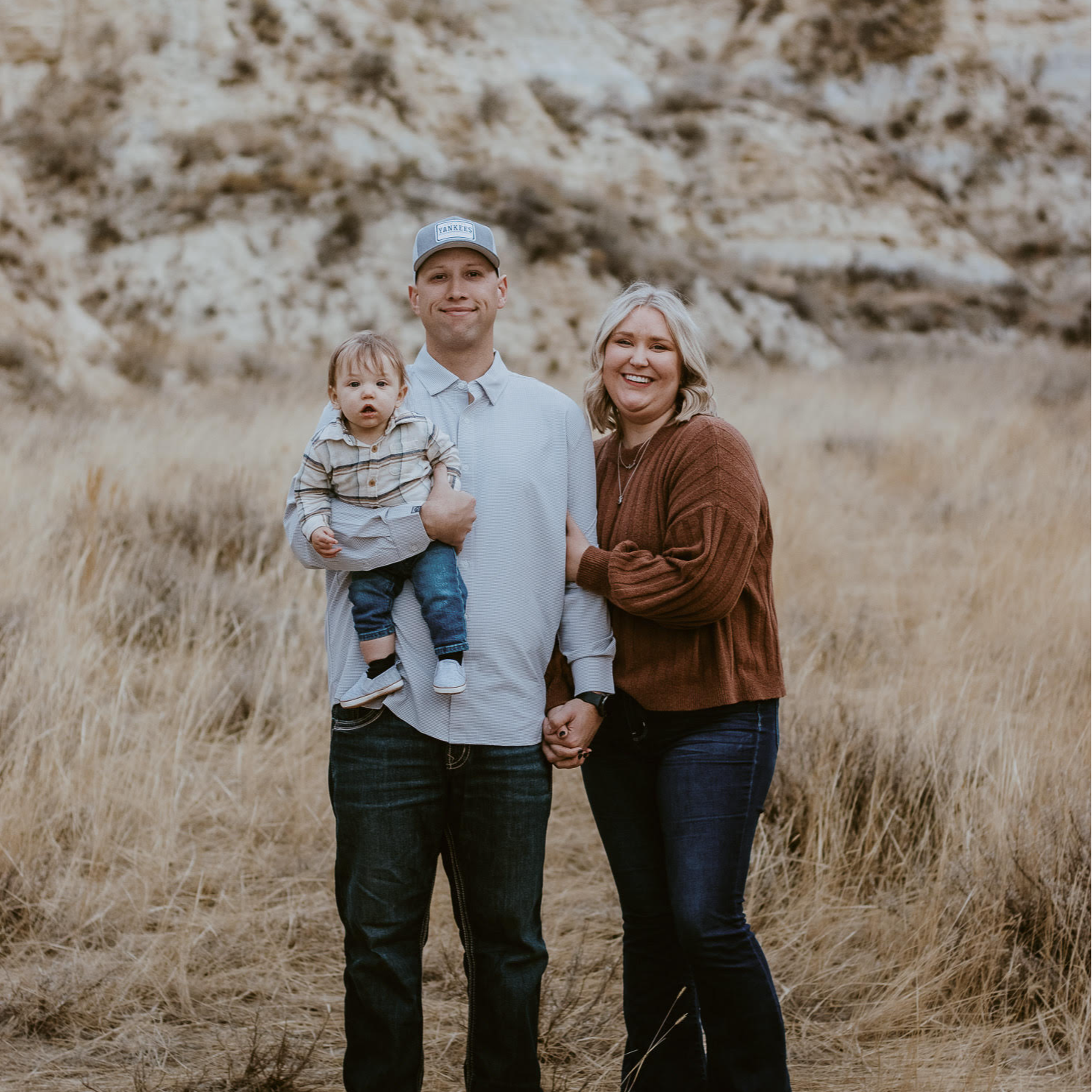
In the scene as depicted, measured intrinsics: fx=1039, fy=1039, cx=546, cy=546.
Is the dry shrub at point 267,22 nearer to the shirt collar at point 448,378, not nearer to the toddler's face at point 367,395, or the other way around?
the shirt collar at point 448,378

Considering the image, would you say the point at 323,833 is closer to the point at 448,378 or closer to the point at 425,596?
the point at 425,596

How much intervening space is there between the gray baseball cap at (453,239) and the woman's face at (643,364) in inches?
14.8

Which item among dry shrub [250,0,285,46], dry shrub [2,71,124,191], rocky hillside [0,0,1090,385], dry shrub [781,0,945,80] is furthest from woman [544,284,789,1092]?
dry shrub [781,0,945,80]

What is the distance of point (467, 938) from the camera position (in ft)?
8.50

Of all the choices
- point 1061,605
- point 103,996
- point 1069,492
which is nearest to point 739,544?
point 103,996

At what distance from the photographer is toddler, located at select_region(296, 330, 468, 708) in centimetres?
237

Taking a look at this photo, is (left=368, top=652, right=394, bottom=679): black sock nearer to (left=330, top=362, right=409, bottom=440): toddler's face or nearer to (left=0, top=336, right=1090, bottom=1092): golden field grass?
(left=330, top=362, right=409, bottom=440): toddler's face

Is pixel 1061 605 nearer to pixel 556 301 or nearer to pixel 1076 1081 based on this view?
pixel 1076 1081

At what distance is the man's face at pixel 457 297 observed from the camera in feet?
8.34

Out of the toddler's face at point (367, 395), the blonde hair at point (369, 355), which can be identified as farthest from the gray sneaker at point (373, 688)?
the blonde hair at point (369, 355)

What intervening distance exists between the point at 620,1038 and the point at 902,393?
40.7 ft

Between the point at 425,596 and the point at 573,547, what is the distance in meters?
0.43

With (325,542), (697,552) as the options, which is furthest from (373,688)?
(697,552)

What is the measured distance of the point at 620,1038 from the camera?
126 inches
